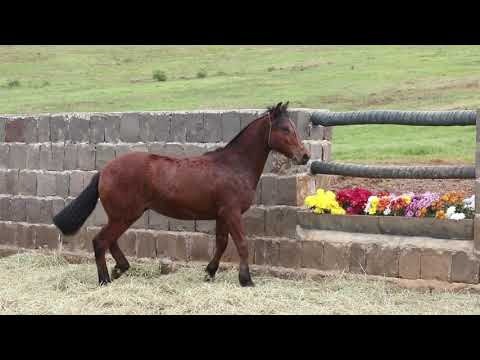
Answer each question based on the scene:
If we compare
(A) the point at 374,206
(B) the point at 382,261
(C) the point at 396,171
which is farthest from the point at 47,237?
(C) the point at 396,171

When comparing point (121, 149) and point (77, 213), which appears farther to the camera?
point (121, 149)

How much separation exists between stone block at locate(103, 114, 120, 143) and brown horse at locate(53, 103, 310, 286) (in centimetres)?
132

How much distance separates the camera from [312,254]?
28.4 ft

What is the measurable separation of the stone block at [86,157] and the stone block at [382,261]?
365 centimetres

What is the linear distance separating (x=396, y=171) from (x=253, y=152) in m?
1.38

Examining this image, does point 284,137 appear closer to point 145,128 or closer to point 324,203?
point 324,203

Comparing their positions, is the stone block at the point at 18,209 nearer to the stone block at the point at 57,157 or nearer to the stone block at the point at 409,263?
the stone block at the point at 57,157

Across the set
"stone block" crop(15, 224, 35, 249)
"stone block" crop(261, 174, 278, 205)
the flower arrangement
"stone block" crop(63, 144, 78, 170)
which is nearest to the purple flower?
the flower arrangement

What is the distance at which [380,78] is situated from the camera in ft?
74.8

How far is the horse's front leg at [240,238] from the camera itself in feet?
26.8

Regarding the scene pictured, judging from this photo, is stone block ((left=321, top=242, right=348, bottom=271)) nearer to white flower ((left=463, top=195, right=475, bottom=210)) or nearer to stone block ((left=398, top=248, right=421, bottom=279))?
stone block ((left=398, top=248, right=421, bottom=279))

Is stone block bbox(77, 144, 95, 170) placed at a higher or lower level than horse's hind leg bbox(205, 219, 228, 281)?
higher

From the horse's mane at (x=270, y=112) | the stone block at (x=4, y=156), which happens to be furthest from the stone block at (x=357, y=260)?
the stone block at (x=4, y=156)

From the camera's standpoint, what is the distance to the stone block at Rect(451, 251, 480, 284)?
7681 mm
